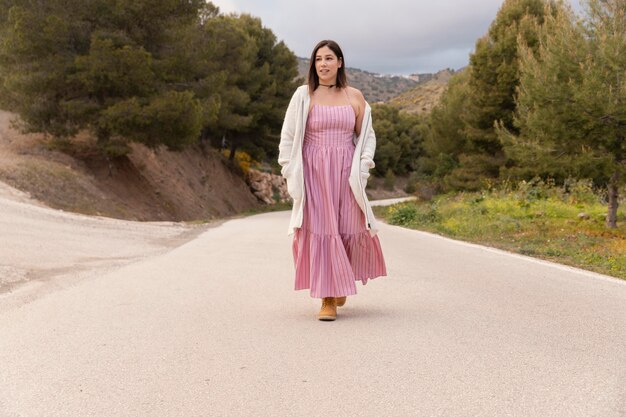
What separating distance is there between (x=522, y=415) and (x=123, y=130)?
21.0 metres

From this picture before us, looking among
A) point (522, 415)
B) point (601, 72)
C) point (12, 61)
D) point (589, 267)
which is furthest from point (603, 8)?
point (12, 61)

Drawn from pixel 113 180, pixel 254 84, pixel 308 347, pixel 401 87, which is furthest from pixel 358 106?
pixel 401 87

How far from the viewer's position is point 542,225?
48.9 feet

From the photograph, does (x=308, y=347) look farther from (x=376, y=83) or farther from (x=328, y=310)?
(x=376, y=83)

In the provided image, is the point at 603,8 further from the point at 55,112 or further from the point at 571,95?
the point at 55,112

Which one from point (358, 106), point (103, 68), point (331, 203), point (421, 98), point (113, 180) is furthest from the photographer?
point (421, 98)

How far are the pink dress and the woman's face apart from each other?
26 centimetres

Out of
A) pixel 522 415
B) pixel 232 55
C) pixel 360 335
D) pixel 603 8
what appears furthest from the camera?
pixel 232 55

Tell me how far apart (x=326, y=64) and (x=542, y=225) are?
10.3 meters

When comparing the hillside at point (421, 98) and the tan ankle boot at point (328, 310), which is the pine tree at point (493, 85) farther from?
the hillside at point (421, 98)

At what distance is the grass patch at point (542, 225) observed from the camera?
10.8 metres

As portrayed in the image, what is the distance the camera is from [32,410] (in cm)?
349

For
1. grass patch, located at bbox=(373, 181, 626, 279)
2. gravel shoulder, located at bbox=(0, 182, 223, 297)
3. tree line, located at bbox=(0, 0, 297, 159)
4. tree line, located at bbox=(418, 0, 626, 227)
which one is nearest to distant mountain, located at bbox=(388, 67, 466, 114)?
tree line, located at bbox=(0, 0, 297, 159)

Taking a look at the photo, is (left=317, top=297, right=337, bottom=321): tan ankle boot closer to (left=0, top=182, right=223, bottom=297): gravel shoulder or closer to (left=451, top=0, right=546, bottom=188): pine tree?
(left=0, top=182, right=223, bottom=297): gravel shoulder
